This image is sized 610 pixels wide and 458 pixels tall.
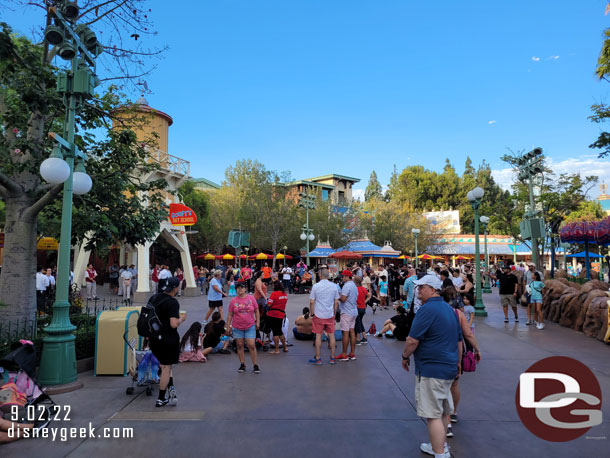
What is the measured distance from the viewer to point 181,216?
19844mm

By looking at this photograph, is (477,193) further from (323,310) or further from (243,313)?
(243,313)

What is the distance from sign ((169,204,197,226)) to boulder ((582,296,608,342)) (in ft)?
52.9

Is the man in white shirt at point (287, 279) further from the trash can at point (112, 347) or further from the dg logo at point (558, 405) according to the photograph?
the dg logo at point (558, 405)

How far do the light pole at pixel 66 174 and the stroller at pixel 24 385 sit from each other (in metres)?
0.96

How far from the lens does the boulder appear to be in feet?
31.5

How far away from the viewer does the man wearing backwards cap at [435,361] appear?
359 centimetres

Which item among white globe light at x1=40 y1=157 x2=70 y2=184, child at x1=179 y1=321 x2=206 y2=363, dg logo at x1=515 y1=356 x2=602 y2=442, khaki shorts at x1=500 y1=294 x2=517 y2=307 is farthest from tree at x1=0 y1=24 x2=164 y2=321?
khaki shorts at x1=500 y1=294 x2=517 y2=307

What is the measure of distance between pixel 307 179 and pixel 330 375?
4907 centimetres

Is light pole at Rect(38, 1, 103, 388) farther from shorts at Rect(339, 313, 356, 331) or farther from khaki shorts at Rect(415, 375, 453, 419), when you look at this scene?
khaki shorts at Rect(415, 375, 453, 419)

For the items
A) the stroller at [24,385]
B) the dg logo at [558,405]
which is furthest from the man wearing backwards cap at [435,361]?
the stroller at [24,385]

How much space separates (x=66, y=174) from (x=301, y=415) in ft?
14.7

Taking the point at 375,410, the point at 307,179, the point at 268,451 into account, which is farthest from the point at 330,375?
the point at 307,179

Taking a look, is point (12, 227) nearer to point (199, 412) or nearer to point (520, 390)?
point (199, 412)

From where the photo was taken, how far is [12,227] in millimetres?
7453
